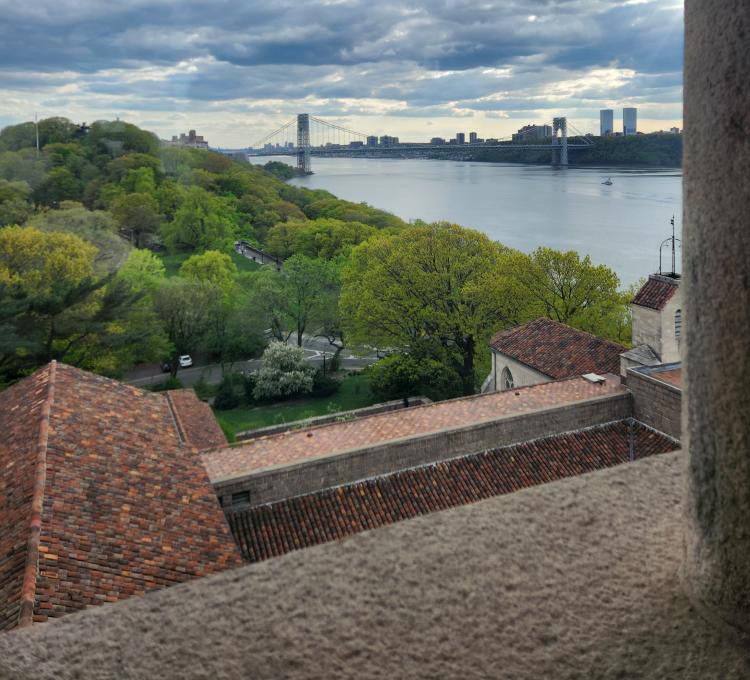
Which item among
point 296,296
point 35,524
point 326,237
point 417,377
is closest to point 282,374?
point 296,296

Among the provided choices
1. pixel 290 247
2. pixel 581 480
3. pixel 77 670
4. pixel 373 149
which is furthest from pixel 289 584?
pixel 373 149

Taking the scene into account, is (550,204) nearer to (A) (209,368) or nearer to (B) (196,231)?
(B) (196,231)

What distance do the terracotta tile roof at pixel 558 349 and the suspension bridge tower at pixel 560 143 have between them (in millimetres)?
56366

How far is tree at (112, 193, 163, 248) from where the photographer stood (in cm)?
4619

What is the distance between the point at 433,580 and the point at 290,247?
1755 inches

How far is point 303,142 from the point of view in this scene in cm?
10138

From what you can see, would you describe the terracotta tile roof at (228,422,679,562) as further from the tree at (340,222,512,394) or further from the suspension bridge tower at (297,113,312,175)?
the suspension bridge tower at (297,113,312,175)

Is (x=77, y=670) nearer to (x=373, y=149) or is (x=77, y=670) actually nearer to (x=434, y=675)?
(x=434, y=675)

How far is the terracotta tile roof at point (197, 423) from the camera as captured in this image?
545 inches

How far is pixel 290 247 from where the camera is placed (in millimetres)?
44844

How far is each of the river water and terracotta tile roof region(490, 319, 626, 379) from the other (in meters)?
3.66

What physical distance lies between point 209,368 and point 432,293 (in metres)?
11.4

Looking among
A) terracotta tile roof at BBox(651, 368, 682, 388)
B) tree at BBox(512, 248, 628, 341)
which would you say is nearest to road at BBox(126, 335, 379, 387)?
tree at BBox(512, 248, 628, 341)

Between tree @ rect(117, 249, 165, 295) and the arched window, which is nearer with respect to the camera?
the arched window
